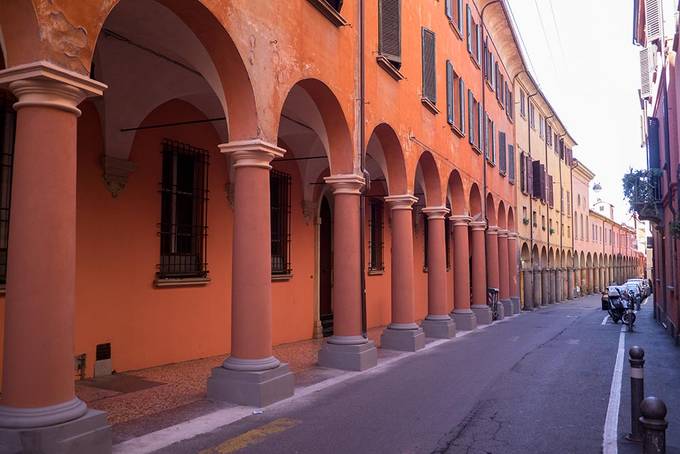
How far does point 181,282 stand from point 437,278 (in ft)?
23.4

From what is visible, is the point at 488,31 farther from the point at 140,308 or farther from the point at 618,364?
the point at 140,308

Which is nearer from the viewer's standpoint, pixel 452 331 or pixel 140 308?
pixel 140 308

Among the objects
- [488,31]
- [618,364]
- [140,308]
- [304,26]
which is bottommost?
[618,364]

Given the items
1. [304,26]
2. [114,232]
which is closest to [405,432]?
[114,232]

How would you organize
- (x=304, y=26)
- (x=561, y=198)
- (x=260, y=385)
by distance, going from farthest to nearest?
(x=561, y=198) → (x=304, y=26) → (x=260, y=385)

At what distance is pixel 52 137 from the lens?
459cm

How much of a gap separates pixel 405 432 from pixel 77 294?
4936 millimetres

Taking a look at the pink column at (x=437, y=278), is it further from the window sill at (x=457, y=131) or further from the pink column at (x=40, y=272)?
the pink column at (x=40, y=272)

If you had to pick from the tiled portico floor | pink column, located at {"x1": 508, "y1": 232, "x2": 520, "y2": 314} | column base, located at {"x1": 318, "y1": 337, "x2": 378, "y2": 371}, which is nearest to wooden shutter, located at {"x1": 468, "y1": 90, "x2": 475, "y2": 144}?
pink column, located at {"x1": 508, "y1": 232, "x2": 520, "y2": 314}

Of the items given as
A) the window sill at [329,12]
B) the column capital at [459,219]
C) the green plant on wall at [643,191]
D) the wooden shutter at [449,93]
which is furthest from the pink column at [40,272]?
the green plant on wall at [643,191]

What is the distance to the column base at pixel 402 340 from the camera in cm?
1232

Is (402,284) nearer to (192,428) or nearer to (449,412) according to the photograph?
(449,412)

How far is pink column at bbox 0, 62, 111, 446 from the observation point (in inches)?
175

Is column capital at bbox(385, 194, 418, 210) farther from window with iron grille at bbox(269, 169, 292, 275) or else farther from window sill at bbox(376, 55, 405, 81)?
window sill at bbox(376, 55, 405, 81)
